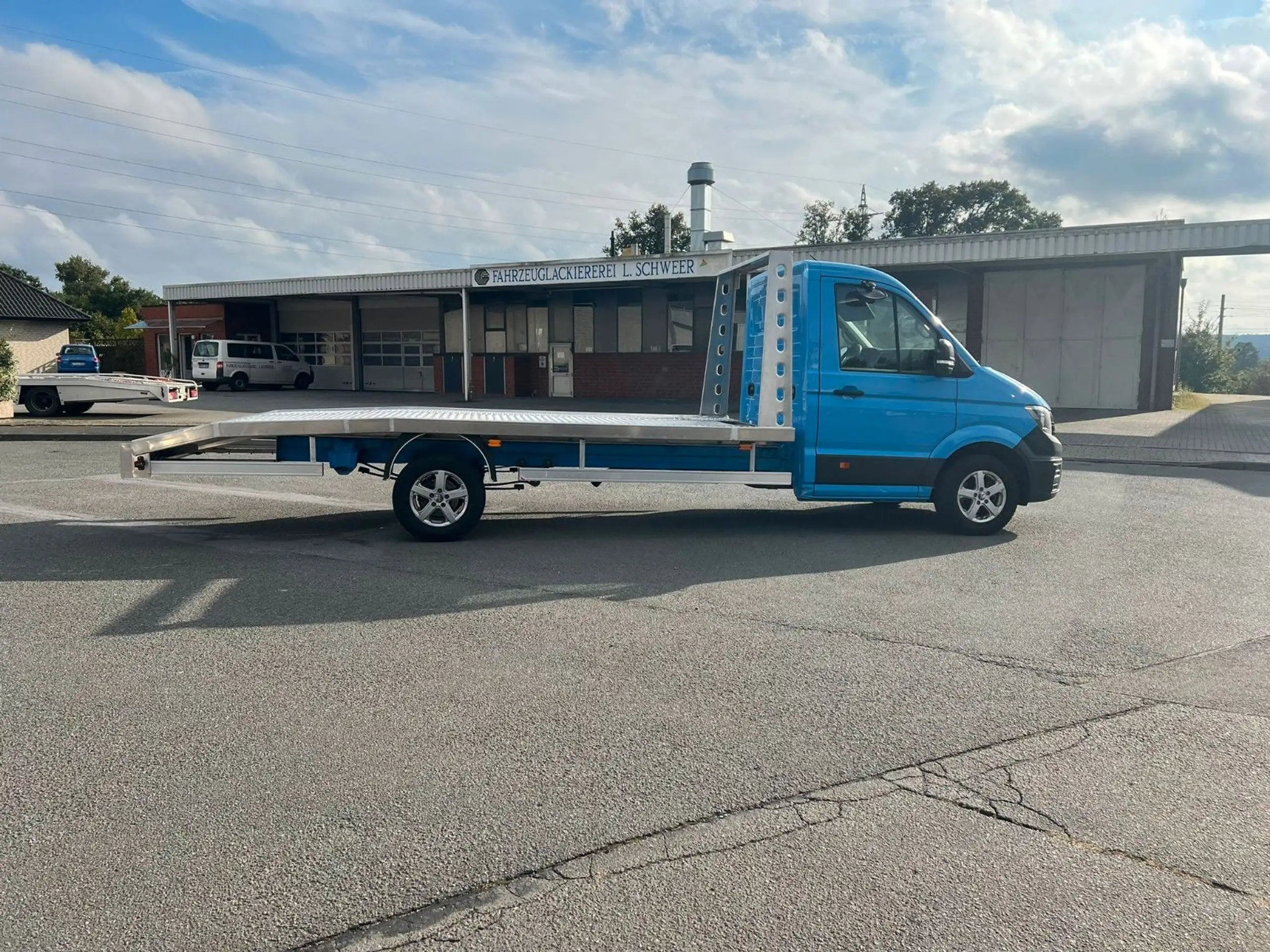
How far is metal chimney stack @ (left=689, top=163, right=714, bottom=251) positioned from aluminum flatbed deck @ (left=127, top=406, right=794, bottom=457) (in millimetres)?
23500

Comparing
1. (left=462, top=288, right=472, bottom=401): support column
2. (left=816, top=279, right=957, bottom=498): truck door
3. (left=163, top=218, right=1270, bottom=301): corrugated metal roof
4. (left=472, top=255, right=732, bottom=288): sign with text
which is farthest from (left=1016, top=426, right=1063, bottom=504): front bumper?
(left=462, top=288, right=472, bottom=401): support column

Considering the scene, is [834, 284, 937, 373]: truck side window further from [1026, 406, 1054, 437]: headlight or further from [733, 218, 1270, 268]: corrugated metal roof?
[733, 218, 1270, 268]: corrugated metal roof

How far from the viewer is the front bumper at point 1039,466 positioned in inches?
363

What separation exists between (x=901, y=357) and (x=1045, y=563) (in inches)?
88.3

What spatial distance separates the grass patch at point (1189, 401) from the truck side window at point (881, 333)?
22163mm

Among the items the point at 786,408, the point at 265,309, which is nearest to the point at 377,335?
the point at 265,309

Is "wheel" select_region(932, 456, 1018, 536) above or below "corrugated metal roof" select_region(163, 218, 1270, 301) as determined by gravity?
below

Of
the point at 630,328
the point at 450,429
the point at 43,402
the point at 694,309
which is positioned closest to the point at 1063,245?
the point at 694,309

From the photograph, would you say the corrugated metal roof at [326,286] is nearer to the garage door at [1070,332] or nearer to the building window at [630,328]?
the building window at [630,328]

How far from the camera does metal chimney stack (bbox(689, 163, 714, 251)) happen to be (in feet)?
104

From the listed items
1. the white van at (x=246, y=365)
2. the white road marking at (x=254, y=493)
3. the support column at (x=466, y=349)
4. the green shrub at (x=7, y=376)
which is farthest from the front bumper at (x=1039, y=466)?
the white van at (x=246, y=365)

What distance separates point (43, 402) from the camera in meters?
22.6

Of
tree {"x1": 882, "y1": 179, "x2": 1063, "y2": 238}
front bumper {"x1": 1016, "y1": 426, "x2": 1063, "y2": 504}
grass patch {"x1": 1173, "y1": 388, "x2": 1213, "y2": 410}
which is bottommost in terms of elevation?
grass patch {"x1": 1173, "y1": 388, "x2": 1213, "y2": 410}

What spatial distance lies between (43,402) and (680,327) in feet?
55.2
